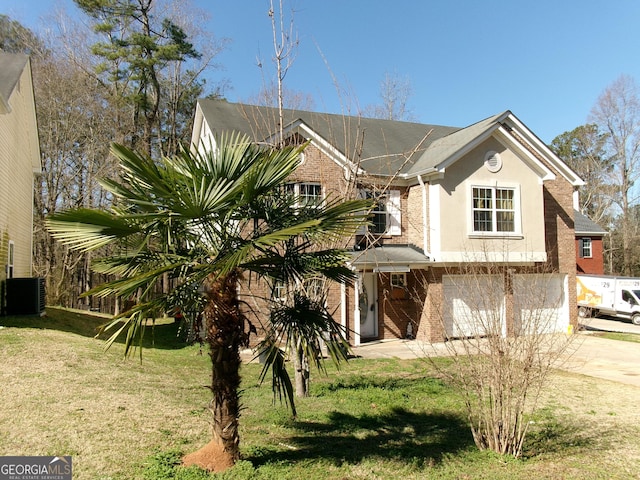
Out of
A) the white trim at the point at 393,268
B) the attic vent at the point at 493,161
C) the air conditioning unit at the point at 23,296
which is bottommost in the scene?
the air conditioning unit at the point at 23,296

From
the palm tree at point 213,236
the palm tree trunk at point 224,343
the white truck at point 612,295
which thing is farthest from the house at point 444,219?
the palm tree trunk at point 224,343

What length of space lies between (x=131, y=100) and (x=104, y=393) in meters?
21.4

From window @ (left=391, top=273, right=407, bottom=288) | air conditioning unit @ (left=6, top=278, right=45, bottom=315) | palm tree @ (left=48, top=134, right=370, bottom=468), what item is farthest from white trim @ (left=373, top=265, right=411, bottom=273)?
air conditioning unit @ (left=6, top=278, right=45, bottom=315)

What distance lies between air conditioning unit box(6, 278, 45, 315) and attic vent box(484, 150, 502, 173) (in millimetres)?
15300

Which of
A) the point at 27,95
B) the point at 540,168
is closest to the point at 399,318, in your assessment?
the point at 540,168

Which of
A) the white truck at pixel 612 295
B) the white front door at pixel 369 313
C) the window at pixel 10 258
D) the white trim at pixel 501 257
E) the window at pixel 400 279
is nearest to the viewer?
the window at pixel 10 258

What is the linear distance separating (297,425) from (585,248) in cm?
2995

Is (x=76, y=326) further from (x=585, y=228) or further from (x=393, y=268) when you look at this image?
(x=585, y=228)

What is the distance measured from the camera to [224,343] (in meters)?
4.96

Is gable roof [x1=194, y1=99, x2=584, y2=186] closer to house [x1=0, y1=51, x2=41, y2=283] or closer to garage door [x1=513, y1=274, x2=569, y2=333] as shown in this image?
house [x1=0, y1=51, x2=41, y2=283]

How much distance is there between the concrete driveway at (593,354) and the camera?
38.1 ft

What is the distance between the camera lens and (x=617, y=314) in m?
24.0

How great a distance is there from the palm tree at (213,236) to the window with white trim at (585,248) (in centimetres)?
3051

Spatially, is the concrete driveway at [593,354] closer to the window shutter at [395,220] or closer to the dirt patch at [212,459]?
the window shutter at [395,220]
